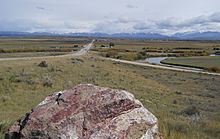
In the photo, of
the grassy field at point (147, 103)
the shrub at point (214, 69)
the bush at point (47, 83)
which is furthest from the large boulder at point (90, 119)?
the shrub at point (214, 69)

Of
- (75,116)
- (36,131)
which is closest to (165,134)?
(75,116)

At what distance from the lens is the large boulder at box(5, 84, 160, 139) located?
19.4 feet

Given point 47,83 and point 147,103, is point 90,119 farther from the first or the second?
point 47,83

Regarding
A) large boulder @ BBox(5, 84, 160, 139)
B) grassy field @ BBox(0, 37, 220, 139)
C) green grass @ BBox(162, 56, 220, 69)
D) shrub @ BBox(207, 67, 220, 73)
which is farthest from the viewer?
green grass @ BBox(162, 56, 220, 69)

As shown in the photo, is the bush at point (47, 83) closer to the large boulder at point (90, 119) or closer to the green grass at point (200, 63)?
the large boulder at point (90, 119)

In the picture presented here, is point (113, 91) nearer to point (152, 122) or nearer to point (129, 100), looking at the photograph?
point (129, 100)

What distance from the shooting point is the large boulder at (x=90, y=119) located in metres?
5.90

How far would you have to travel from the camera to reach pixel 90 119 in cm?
611

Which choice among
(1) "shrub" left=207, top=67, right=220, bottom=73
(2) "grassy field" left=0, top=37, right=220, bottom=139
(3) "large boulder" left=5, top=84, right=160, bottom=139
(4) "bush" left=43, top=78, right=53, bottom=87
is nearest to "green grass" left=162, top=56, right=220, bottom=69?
(1) "shrub" left=207, top=67, right=220, bottom=73

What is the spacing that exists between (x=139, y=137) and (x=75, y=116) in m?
1.13

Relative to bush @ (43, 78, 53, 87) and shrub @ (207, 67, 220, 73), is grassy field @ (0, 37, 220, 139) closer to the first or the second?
bush @ (43, 78, 53, 87)

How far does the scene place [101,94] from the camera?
6.65 metres

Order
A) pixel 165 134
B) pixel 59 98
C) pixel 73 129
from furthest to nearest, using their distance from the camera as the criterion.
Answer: pixel 165 134 < pixel 59 98 < pixel 73 129

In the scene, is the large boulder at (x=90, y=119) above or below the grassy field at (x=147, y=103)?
above
